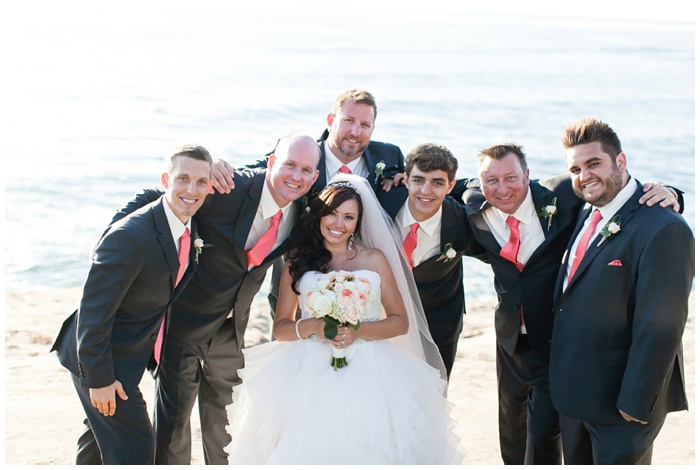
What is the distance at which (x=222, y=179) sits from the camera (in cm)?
539

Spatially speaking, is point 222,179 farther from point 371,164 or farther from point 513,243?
point 513,243

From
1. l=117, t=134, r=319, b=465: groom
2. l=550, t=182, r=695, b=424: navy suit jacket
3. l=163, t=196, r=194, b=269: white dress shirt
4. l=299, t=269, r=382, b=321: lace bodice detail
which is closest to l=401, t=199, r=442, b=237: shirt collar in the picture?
l=299, t=269, r=382, b=321: lace bodice detail

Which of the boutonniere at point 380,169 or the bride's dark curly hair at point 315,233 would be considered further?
the boutonniere at point 380,169

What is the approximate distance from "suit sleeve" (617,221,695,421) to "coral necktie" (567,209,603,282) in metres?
0.42

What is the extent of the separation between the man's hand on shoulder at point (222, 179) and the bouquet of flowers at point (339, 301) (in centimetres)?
87

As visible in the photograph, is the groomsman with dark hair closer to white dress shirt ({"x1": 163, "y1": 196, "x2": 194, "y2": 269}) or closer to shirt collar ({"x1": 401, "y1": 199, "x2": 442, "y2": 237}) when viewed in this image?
shirt collar ({"x1": 401, "y1": 199, "x2": 442, "y2": 237})

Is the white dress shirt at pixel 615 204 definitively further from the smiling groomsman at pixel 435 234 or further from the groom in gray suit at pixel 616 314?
the smiling groomsman at pixel 435 234

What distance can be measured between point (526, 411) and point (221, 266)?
7.81ft

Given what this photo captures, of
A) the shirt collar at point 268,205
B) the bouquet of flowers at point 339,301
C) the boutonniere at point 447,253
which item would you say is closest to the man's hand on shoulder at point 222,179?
the shirt collar at point 268,205

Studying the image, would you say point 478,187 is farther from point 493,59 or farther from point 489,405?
point 493,59

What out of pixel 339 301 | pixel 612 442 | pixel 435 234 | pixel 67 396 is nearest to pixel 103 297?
pixel 339 301

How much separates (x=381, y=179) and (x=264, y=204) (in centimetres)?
110

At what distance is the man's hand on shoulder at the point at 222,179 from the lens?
537 centimetres

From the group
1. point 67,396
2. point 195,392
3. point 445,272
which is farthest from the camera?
point 67,396
